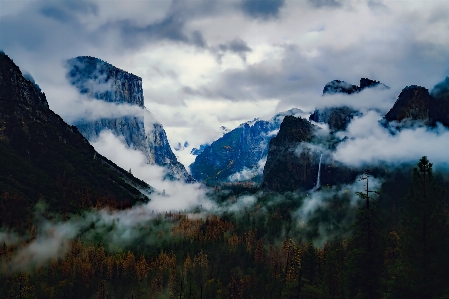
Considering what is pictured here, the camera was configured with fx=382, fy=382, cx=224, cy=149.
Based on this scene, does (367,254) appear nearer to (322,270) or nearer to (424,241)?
(424,241)

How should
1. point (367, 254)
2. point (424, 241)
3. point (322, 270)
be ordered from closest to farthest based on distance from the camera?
point (424, 241) < point (367, 254) < point (322, 270)

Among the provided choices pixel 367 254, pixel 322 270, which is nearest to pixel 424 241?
pixel 367 254

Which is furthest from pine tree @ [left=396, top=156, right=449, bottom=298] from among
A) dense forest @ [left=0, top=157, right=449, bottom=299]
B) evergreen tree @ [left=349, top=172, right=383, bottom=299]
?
evergreen tree @ [left=349, top=172, right=383, bottom=299]

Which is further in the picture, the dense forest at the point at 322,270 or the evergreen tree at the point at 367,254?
the evergreen tree at the point at 367,254

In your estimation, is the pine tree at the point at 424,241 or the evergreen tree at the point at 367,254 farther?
the evergreen tree at the point at 367,254

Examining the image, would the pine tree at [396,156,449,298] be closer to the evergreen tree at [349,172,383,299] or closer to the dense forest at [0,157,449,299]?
the dense forest at [0,157,449,299]

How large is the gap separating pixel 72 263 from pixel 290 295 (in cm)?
15893

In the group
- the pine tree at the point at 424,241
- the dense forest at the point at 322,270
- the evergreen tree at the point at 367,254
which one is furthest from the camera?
the evergreen tree at the point at 367,254

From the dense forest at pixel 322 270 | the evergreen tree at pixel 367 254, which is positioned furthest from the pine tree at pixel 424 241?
the evergreen tree at pixel 367 254

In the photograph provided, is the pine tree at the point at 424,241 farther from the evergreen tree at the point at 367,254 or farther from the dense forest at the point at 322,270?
the evergreen tree at the point at 367,254

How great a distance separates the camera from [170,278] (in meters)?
177

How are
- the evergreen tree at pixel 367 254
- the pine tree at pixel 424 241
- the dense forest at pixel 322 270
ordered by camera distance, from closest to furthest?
the pine tree at pixel 424 241 < the dense forest at pixel 322 270 < the evergreen tree at pixel 367 254

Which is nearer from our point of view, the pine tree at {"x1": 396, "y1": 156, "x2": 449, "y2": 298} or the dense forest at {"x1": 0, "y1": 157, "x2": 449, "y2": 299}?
the pine tree at {"x1": 396, "y1": 156, "x2": 449, "y2": 298}

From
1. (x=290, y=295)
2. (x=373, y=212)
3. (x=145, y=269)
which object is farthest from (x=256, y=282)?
(x=373, y=212)
